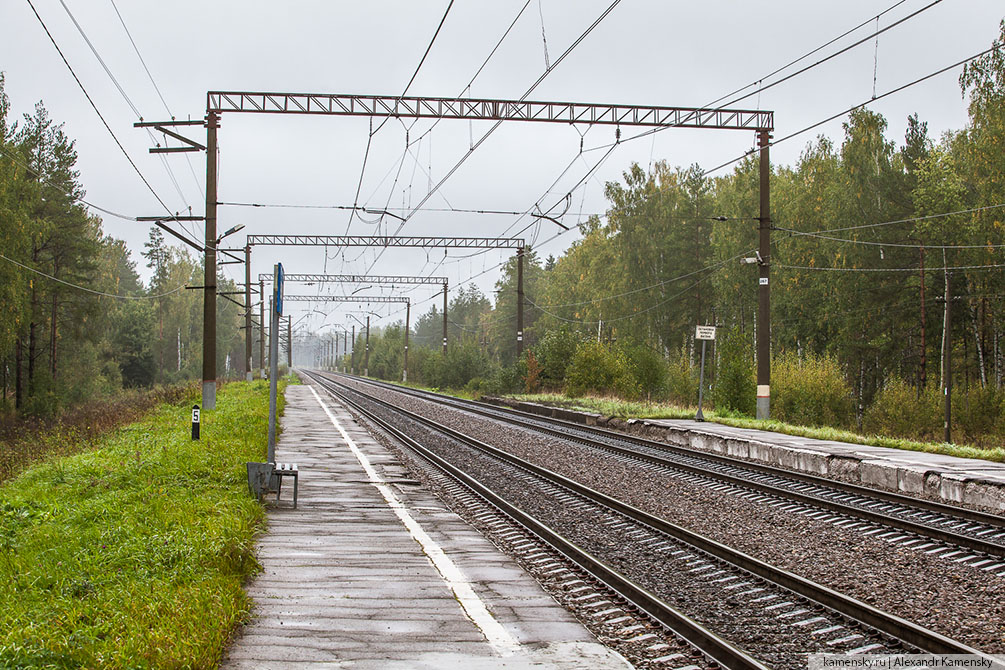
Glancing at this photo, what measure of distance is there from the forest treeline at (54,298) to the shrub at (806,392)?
2952 centimetres

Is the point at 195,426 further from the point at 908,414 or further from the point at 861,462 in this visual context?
the point at 908,414

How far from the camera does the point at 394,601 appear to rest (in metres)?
6.75

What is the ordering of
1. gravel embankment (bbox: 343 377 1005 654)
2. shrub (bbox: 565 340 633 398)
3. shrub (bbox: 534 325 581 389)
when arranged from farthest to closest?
shrub (bbox: 534 325 581 389), shrub (bbox: 565 340 633 398), gravel embankment (bbox: 343 377 1005 654)

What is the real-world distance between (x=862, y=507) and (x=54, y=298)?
45938 mm

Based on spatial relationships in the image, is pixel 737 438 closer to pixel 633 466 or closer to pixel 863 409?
pixel 633 466

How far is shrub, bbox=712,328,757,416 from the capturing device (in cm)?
3002

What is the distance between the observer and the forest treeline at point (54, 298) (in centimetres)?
3466

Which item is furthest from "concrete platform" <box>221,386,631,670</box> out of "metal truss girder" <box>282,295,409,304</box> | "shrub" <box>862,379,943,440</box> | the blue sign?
"metal truss girder" <box>282,295,409,304</box>

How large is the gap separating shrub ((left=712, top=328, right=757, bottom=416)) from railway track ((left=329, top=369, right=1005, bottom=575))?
10783 mm

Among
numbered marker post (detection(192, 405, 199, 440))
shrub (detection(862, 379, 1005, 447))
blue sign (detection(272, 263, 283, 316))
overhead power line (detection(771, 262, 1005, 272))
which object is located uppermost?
overhead power line (detection(771, 262, 1005, 272))

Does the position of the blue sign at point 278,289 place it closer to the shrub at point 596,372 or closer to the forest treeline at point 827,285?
the forest treeline at point 827,285

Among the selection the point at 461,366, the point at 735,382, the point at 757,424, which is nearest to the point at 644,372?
the point at 735,382

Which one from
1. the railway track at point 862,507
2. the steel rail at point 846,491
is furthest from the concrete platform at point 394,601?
the steel rail at point 846,491

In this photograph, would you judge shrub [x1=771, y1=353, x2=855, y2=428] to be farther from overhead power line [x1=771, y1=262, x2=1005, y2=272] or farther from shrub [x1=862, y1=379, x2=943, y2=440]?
overhead power line [x1=771, y1=262, x2=1005, y2=272]
